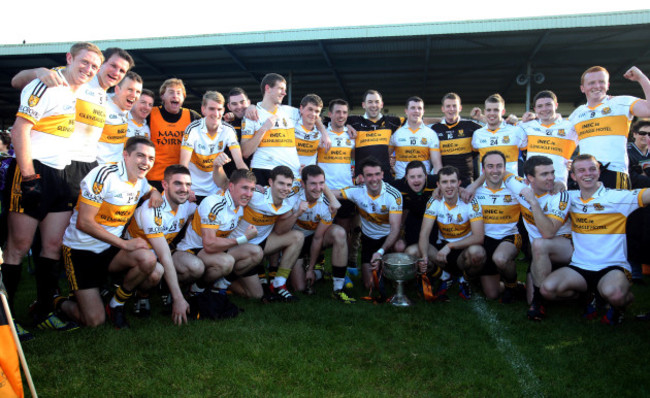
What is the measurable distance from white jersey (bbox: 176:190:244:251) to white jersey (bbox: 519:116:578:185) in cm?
378

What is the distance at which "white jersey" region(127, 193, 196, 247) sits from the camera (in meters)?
3.97

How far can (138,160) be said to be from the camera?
12.7 feet

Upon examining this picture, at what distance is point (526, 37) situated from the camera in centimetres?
1096

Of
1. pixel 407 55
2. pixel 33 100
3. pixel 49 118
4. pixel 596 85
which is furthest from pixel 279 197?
pixel 407 55

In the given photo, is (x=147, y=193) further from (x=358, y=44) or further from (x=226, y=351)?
(x=358, y=44)

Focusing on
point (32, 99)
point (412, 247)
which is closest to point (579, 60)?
point (412, 247)

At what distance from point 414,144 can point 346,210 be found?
1291 mm

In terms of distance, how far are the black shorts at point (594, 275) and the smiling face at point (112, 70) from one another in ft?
14.9

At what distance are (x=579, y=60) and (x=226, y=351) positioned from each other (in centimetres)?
1274

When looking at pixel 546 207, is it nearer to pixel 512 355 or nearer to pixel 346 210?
pixel 512 355

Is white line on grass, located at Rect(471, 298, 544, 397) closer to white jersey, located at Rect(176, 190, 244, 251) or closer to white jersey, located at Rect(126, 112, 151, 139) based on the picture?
white jersey, located at Rect(176, 190, 244, 251)

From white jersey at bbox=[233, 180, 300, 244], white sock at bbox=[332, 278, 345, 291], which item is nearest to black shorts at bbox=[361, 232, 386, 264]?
white sock at bbox=[332, 278, 345, 291]

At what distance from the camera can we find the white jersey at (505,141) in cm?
567

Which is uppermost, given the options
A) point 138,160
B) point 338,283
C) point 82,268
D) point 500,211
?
point 138,160
